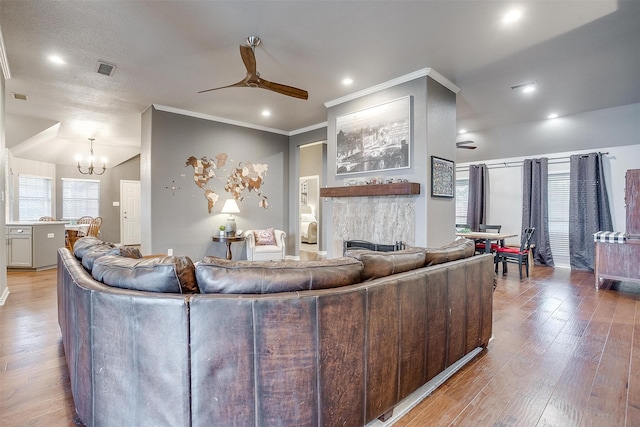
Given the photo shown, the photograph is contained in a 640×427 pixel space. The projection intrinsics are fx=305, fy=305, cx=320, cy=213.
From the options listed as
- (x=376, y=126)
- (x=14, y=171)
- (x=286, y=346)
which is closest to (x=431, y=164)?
(x=376, y=126)

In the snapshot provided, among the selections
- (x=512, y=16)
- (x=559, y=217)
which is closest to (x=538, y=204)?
(x=559, y=217)

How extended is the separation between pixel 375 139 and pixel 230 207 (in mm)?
2989

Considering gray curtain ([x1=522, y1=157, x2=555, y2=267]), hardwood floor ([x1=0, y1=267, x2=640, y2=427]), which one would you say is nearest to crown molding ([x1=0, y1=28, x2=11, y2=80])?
hardwood floor ([x1=0, y1=267, x2=640, y2=427])

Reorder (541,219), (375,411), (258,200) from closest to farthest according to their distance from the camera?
(375,411) → (541,219) → (258,200)

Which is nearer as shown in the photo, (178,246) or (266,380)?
(266,380)

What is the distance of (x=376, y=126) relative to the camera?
4387 millimetres

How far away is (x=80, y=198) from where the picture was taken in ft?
27.9

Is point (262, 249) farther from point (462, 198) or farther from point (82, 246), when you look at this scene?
point (462, 198)

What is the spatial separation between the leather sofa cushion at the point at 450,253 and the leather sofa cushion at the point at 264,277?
0.80m

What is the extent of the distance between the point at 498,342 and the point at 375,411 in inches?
64.4

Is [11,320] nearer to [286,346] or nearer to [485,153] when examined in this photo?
[286,346]

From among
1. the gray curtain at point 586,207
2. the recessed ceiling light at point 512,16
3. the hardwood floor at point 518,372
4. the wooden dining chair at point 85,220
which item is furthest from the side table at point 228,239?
the gray curtain at point 586,207

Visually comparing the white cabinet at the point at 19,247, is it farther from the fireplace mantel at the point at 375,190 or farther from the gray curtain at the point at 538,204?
the gray curtain at the point at 538,204

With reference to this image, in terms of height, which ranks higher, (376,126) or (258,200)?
(376,126)
